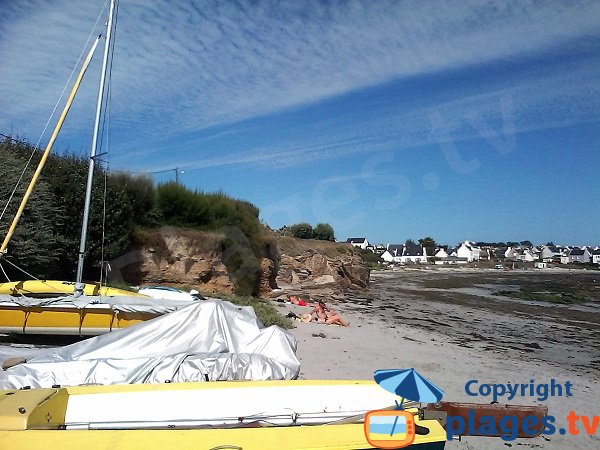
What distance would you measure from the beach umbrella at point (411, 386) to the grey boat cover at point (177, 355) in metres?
2.45

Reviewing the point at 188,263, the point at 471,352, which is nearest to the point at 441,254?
the point at 188,263

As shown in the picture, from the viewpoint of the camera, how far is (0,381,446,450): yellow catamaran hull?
134 inches

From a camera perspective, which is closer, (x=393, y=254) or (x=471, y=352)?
(x=471, y=352)

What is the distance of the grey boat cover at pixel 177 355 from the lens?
572cm

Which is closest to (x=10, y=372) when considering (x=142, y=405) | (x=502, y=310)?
(x=142, y=405)

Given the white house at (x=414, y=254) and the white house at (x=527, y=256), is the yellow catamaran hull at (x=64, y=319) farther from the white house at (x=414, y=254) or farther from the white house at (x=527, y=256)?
the white house at (x=527, y=256)

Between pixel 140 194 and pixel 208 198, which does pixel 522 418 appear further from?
pixel 208 198

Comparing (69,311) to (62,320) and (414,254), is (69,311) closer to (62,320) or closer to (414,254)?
(62,320)

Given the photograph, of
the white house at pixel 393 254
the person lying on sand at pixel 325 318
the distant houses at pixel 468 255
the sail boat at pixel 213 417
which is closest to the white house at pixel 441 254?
the distant houses at pixel 468 255

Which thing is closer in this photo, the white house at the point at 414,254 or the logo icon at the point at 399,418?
the logo icon at the point at 399,418

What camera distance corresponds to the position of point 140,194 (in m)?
19.0

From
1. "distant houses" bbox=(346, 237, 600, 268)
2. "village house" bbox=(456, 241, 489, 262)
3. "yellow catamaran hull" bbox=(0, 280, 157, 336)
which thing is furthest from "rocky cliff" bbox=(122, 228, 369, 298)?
"village house" bbox=(456, 241, 489, 262)

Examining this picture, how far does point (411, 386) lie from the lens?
4102 mm

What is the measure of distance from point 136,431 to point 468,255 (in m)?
134
